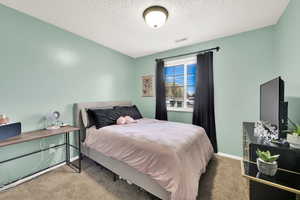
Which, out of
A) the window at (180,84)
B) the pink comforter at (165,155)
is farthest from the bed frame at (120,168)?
the window at (180,84)

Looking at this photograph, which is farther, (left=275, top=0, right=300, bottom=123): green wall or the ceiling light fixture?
the ceiling light fixture

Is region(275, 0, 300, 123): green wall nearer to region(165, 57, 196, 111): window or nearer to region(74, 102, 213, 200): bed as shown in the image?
region(74, 102, 213, 200): bed

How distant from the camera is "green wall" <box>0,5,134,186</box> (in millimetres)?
1782

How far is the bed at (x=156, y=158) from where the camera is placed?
1309 millimetres

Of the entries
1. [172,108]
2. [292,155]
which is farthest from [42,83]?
[292,155]

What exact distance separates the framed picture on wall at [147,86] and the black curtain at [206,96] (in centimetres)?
134

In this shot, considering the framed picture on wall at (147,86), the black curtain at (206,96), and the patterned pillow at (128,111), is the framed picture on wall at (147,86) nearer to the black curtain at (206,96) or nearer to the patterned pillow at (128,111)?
the patterned pillow at (128,111)

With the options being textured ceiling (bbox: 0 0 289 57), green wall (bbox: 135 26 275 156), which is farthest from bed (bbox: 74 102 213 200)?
textured ceiling (bbox: 0 0 289 57)

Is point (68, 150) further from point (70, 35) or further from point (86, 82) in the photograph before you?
point (70, 35)

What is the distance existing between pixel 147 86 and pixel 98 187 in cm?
262

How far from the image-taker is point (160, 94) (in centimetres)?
339

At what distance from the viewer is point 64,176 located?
202 centimetres

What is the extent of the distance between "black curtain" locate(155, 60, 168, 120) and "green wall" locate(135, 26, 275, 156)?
96 cm

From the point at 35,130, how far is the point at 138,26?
2432 mm
